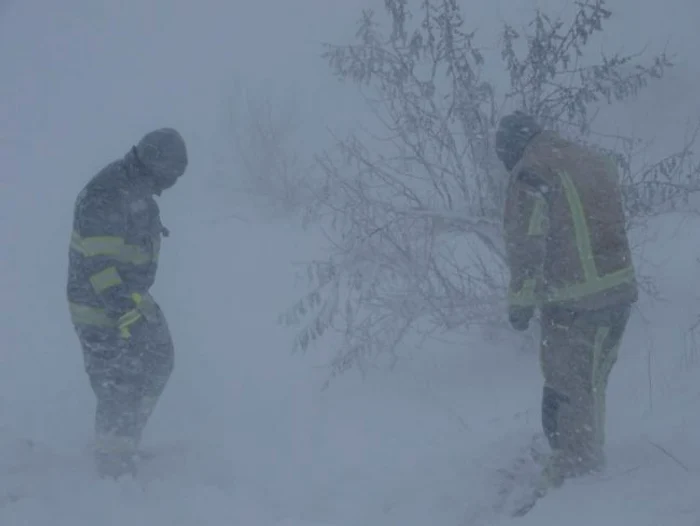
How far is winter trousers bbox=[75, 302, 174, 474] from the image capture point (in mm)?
4180

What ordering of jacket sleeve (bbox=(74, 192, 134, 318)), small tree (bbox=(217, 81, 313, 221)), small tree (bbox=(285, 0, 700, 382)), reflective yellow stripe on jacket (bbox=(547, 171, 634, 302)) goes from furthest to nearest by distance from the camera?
small tree (bbox=(217, 81, 313, 221)) → small tree (bbox=(285, 0, 700, 382)) → jacket sleeve (bbox=(74, 192, 134, 318)) → reflective yellow stripe on jacket (bbox=(547, 171, 634, 302))

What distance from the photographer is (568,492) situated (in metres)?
3.35

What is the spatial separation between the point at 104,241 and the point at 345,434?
209cm

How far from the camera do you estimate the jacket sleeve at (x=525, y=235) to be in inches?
135

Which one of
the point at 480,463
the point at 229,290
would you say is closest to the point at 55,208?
the point at 229,290

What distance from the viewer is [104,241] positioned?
3.97m

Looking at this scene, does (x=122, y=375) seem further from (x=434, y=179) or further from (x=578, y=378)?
(x=434, y=179)

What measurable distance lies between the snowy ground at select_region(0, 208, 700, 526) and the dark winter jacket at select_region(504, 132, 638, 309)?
82 cm

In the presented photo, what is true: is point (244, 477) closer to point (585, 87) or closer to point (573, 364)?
point (573, 364)

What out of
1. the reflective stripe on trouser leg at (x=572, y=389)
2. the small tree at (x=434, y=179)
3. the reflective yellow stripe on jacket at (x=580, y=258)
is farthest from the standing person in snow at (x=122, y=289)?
the reflective stripe on trouser leg at (x=572, y=389)

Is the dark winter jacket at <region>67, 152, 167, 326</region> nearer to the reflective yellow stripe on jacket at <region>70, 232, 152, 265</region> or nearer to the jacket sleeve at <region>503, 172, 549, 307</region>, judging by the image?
the reflective yellow stripe on jacket at <region>70, 232, 152, 265</region>

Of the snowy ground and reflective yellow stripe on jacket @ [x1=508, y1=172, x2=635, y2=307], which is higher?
reflective yellow stripe on jacket @ [x1=508, y1=172, x2=635, y2=307]

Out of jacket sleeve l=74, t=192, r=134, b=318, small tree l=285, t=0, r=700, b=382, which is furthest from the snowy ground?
jacket sleeve l=74, t=192, r=134, b=318

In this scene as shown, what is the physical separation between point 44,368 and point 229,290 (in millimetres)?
3243
